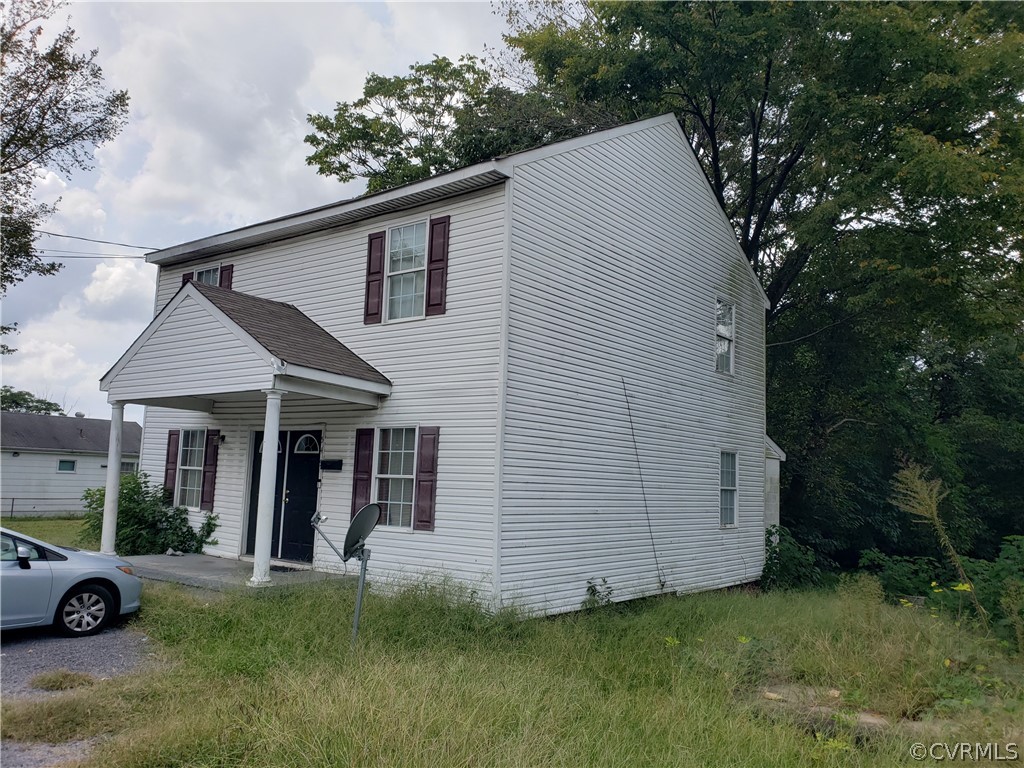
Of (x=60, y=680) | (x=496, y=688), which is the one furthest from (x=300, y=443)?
(x=496, y=688)

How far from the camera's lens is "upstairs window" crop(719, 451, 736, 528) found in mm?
14945

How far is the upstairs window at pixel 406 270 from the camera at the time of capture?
11.1 m

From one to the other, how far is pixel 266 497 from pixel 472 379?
306cm

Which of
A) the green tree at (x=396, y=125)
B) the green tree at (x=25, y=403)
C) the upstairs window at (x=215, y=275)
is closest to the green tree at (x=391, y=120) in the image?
the green tree at (x=396, y=125)

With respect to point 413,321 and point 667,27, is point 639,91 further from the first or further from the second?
point 413,321

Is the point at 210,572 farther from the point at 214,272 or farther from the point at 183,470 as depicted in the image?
the point at 214,272

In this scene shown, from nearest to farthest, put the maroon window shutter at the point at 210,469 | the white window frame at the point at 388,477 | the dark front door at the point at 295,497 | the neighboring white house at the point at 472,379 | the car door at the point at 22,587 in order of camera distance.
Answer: the car door at the point at 22,587
the neighboring white house at the point at 472,379
the white window frame at the point at 388,477
the dark front door at the point at 295,497
the maroon window shutter at the point at 210,469

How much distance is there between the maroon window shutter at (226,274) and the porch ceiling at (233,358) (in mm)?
2124

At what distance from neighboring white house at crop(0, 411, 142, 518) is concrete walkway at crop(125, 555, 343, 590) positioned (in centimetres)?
2027

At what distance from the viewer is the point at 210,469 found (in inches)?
519

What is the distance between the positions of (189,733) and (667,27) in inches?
643

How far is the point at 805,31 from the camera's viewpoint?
16219mm

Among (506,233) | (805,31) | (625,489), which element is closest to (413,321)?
(506,233)

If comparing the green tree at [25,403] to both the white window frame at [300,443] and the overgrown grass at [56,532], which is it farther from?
the white window frame at [300,443]
